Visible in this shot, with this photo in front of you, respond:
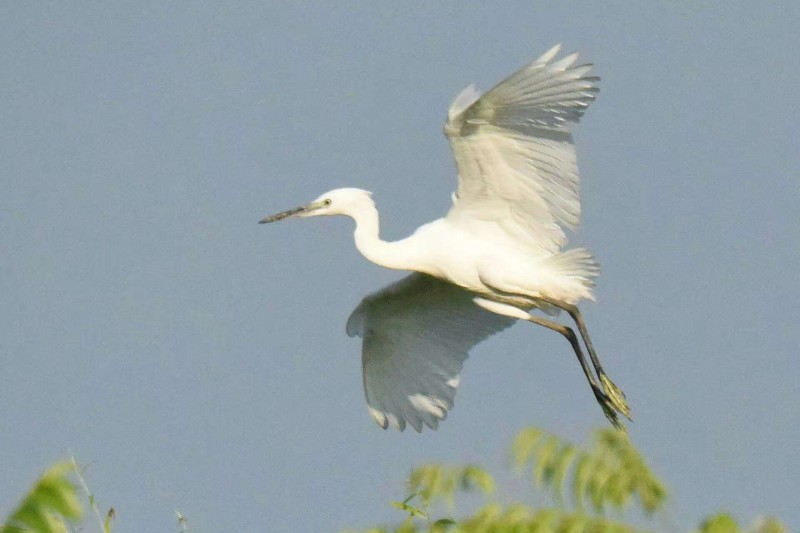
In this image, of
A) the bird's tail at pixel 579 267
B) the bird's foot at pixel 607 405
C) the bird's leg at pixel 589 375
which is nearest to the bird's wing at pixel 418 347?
the bird's leg at pixel 589 375

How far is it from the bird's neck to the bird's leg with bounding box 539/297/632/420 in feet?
3.36

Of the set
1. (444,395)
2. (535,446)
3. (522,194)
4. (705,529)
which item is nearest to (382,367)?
(444,395)

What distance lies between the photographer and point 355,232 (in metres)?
10.1

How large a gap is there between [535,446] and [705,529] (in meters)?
1.07

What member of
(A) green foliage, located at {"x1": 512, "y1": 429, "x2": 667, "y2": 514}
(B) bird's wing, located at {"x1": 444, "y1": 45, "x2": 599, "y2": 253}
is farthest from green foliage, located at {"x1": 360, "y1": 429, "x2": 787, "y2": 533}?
(B) bird's wing, located at {"x1": 444, "y1": 45, "x2": 599, "y2": 253}

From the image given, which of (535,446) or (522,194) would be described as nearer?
(535,446)

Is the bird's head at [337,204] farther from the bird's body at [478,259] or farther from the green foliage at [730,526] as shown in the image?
the green foliage at [730,526]

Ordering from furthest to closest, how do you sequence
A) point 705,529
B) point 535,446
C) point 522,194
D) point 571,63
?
1. point 522,194
2. point 571,63
3. point 535,446
4. point 705,529

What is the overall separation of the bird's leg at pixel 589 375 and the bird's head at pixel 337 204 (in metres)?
1.49

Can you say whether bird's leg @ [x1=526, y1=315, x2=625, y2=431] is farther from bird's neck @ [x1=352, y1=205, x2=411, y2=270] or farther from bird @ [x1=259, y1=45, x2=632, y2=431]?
bird's neck @ [x1=352, y1=205, x2=411, y2=270]

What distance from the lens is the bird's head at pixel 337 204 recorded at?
1004cm

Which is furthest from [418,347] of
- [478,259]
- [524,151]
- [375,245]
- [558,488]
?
[558,488]

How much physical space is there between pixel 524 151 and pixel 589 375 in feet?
6.28

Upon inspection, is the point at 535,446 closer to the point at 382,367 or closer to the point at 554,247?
the point at 554,247
